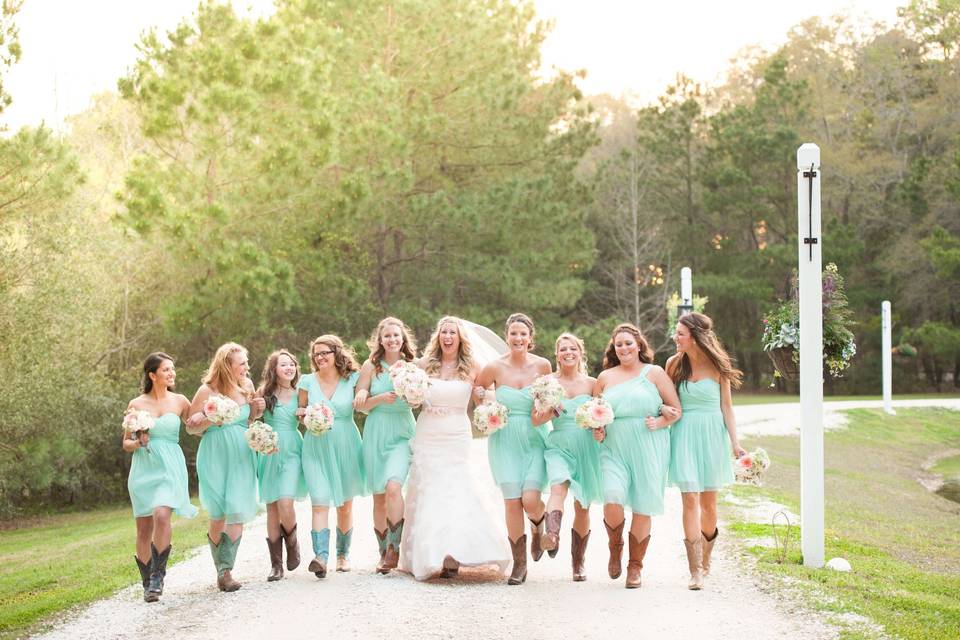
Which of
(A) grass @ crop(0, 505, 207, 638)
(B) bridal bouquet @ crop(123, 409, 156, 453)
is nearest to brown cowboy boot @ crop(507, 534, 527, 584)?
(B) bridal bouquet @ crop(123, 409, 156, 453)

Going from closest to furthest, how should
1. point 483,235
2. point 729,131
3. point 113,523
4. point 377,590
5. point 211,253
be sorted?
1. point 377,590
2. point 113,523
3. point 211,253
4. point 483,235
5. point 729,131

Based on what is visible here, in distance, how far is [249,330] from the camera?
87.9ft

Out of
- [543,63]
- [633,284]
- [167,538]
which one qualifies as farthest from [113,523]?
[633,284]

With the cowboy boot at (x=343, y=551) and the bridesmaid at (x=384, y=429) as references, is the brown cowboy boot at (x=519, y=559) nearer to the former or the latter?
the bridesmaid at (x=384, y=429)

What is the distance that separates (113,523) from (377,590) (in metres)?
13.6

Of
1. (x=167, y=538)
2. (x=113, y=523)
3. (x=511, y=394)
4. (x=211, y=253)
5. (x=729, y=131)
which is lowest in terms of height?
(x=113, y=523)

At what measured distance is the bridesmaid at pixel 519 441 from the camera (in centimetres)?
956

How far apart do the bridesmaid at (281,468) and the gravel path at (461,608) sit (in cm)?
33

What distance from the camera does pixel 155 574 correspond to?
30.4 feet

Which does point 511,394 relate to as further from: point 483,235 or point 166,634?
point 483,235

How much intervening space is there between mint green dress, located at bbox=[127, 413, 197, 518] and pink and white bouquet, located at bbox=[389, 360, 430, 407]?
187 cm

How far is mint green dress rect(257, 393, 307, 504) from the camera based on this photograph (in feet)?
32.0

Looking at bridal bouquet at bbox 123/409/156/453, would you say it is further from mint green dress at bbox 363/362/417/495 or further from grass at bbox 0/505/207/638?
mint green dress at bbox 363/362/417/495

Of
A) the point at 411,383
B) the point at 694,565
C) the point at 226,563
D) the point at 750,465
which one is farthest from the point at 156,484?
the point at 750,465
